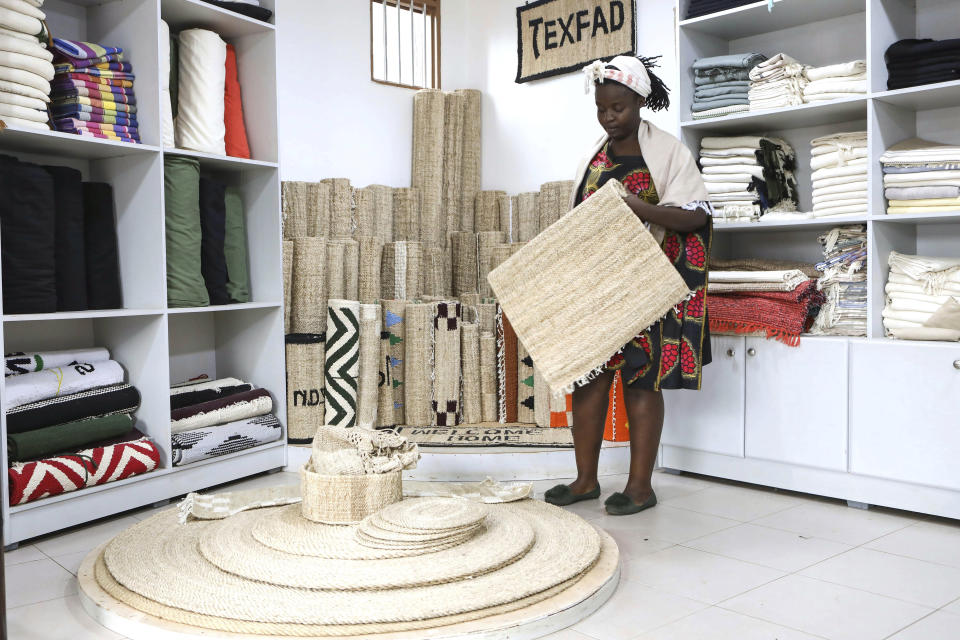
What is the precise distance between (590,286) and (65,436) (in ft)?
6.11

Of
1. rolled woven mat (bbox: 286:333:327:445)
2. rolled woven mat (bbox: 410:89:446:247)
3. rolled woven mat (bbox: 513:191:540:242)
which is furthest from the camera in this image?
rolled woven mat (bbox: 410:89:446:247)

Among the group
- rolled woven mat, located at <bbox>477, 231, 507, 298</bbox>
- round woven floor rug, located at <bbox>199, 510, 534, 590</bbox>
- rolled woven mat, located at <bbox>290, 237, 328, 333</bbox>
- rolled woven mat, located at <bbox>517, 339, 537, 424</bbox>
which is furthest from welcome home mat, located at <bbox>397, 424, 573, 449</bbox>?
round woven floor rug, located at <bbox>199, 510, 534, 590</bbox>

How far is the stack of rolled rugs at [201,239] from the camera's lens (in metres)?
3.40

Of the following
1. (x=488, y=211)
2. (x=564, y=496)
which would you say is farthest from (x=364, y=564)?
(x=488, y=211)

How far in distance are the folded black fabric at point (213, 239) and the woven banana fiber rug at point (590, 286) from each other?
4.50ft

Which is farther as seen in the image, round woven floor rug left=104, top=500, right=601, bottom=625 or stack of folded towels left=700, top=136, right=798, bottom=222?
stack of folded towels left=700, top=136, right=798, bottom=222

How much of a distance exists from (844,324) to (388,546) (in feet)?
6.57

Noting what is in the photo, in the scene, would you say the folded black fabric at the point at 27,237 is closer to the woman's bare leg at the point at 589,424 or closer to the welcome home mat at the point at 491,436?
the welcome home mat at the point at 491,436

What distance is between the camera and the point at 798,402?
3.34 metres

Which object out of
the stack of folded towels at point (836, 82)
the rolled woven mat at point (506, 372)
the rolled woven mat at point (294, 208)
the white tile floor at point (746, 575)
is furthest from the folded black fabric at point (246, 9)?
the stack of folded towels at point (836, 82)

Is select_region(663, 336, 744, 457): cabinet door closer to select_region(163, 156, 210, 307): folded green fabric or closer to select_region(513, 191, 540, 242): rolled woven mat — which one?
select_region(513, 191, 540, 242): rolled woven mat

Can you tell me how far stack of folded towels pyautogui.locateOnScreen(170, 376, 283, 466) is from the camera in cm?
337

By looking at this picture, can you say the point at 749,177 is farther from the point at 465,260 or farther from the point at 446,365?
the point at 465,260

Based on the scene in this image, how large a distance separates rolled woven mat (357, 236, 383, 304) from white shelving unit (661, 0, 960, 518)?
152 cm
